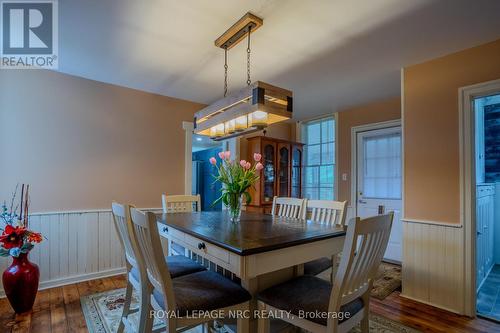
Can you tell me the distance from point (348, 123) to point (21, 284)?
4402mm

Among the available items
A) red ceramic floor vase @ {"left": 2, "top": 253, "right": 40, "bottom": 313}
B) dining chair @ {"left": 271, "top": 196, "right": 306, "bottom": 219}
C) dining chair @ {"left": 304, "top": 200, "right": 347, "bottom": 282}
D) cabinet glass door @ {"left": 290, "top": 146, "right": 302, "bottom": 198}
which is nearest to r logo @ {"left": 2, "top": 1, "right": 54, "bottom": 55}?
red ceramic floor vase @ {"left": 2, "top": 253, "right": 40, "bottom": 313}

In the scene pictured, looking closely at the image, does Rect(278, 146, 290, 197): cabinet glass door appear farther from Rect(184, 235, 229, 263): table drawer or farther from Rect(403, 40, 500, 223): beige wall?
Rect(184, 235, 229, 263): table drawer

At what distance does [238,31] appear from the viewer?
1.97m

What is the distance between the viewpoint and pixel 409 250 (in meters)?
2.61

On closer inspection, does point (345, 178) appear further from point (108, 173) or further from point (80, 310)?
point (80, 310)

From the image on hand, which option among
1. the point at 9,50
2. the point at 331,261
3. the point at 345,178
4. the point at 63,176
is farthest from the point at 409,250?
the point at 9,50

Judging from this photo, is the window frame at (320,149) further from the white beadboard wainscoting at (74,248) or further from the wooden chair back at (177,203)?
the white beadboard wainscoting at (74,248)

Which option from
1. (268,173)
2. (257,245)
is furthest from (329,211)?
(268,173)

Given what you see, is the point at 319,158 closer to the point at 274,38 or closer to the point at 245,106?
the point at 274,38

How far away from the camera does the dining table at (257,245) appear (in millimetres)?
1278

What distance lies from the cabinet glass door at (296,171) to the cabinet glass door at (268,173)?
0.48m

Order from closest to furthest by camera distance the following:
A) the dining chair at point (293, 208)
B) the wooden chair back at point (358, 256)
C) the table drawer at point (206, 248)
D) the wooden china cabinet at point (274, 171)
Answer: the wooden chair back at point (358, 256) < the table drawer at point (206, 248) < the dining chair at point (293, 208) < the wooden china cabinet at point (274, 171)

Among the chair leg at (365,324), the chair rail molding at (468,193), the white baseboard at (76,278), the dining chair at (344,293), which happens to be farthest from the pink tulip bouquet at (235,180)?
the white baseboard at (76,278)

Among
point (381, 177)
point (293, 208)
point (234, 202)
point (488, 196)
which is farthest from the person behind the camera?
point (381, 177)
